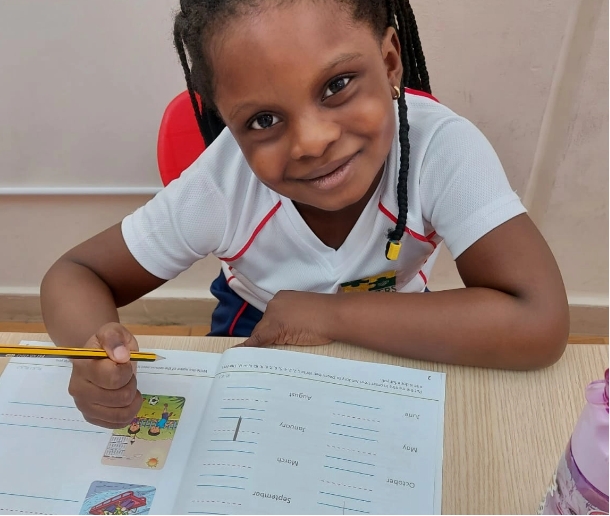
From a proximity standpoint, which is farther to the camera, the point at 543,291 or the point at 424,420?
the point at 543,291

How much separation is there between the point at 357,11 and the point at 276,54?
0.12 m

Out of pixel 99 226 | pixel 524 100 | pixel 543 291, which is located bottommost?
pixel 543 291

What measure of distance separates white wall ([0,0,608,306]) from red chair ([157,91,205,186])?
29 centimetres

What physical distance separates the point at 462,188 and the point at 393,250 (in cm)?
11

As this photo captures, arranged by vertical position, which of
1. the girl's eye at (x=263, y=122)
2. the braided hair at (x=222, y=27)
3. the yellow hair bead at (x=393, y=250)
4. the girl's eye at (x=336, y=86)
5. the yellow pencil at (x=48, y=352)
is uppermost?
the braided hair at (x=222, y=27)

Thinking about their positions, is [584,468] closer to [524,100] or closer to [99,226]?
[524,100]

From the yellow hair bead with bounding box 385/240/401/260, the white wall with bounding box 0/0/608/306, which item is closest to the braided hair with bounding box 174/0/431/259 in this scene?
the yellow hair bead with bounding box 385/240/401/260

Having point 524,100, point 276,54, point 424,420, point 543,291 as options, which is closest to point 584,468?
point 424,420

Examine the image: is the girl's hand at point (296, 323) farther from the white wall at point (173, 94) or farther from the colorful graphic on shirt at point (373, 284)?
the white wall at point (173, 94)

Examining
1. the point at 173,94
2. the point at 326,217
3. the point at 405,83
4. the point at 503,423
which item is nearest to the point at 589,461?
the point at 503,423

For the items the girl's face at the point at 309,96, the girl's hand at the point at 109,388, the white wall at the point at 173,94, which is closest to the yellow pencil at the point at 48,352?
the girl's hand at the point at 109,388

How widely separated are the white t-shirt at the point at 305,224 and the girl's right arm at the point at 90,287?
27mm

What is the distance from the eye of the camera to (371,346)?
60 cm

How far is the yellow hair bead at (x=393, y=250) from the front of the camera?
29.1 inches
